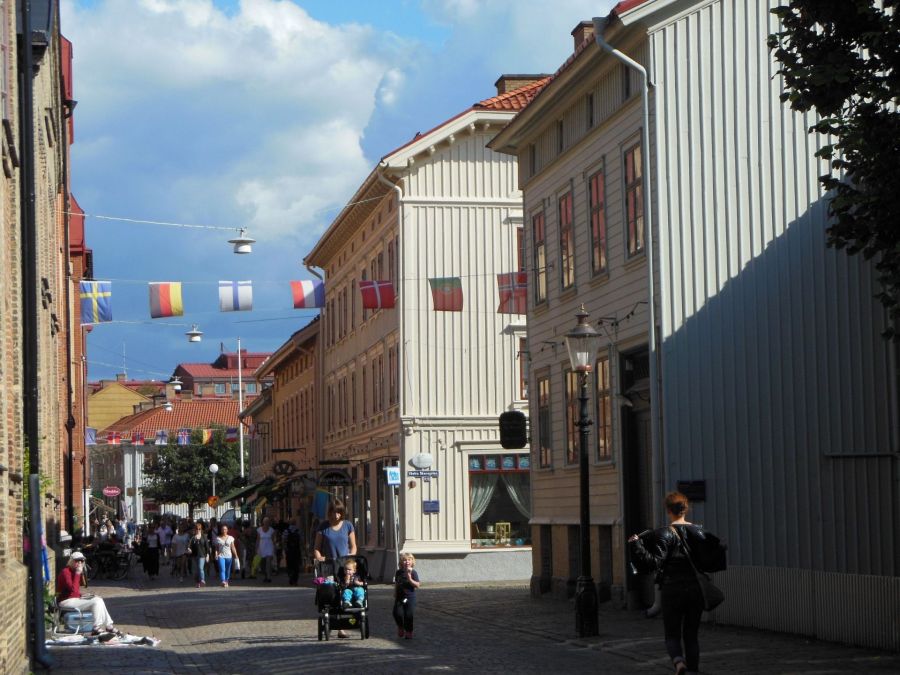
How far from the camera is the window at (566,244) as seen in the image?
27328 mm

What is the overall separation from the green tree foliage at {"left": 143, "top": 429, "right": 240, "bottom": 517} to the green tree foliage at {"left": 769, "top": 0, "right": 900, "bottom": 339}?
8017cm

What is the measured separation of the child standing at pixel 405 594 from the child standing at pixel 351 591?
425 mm

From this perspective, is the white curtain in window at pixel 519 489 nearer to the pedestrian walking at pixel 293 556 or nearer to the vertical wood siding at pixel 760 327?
the pedestrian walking at pixel 293 556

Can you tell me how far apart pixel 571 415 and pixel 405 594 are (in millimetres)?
8386

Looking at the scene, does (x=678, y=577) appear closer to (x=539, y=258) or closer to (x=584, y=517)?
(x=584, y=517)

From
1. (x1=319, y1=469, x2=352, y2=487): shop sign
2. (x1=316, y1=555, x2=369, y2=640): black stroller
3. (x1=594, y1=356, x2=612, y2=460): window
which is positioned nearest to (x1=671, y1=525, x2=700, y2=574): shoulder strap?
(x1=316, y1=555, x2=369, y2=640): black stroller

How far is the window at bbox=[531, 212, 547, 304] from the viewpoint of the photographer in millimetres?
29028

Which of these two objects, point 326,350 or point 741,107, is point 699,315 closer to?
point 741,107

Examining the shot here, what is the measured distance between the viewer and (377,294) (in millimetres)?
36469

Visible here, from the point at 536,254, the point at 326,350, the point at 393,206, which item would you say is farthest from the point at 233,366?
the point at 536,254

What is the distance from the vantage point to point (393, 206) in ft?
132

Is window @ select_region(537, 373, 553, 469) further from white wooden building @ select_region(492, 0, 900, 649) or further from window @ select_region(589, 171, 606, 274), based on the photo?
white wooden building @ select_region(492, 0, 900, 649)

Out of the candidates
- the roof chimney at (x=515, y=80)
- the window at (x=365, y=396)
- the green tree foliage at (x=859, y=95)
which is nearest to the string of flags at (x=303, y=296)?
the roof chimney at (x=515, y=80)

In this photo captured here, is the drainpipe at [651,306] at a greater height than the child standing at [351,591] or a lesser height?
→ greater
